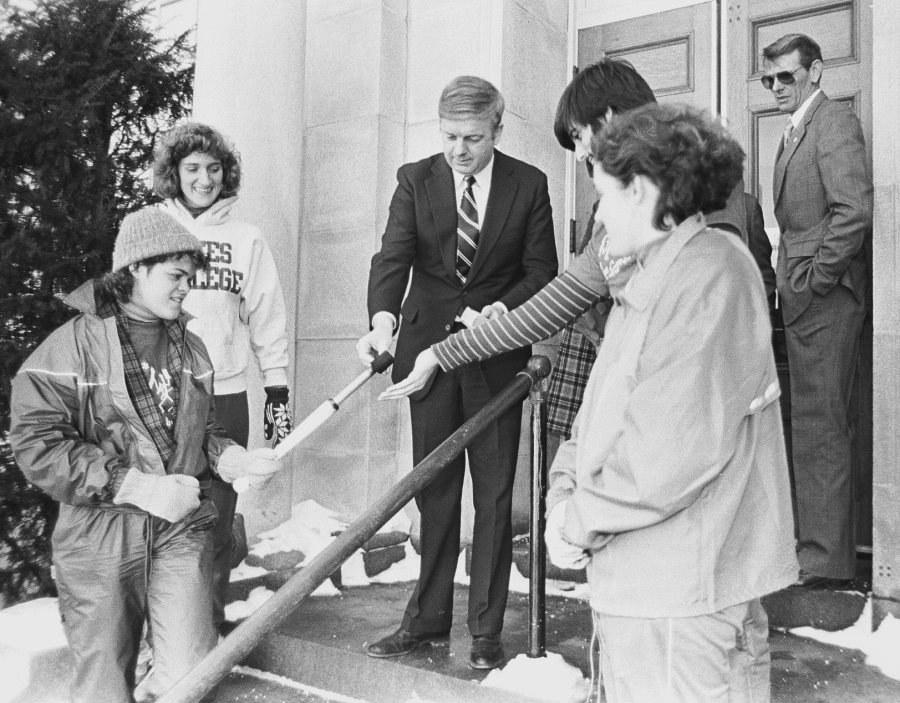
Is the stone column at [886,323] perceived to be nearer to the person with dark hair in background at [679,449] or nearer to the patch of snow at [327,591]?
the person with dark hair in background at [679,449]

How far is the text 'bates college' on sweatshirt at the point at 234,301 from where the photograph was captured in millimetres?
3377

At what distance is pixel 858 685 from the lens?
2709 millimetres

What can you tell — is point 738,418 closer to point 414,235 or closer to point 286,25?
point 414,235

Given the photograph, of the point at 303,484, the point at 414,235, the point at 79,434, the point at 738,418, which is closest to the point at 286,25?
the point at 414,235

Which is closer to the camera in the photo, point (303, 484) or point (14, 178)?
point (14, 178)

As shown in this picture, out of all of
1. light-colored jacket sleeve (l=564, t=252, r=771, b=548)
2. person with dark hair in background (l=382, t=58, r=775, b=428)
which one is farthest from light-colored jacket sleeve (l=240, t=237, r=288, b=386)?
light-colored jacket sleeve (l=564, t=252, r=771, b=548)

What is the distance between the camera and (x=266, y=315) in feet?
11.6

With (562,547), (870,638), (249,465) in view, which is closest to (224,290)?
(249,465)

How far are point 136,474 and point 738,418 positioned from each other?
1.53 metres

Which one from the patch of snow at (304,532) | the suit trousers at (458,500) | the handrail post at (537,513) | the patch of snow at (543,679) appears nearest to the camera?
the patch of snow at (543,679)

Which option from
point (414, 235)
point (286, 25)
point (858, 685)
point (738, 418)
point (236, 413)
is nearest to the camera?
point (738, 418)

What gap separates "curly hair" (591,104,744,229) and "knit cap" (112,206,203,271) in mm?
1391

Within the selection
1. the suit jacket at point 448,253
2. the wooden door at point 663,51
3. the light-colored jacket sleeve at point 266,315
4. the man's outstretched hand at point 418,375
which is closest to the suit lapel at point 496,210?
the suit jacket at point 448,253

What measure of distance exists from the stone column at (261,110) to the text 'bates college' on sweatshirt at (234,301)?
85 cm
